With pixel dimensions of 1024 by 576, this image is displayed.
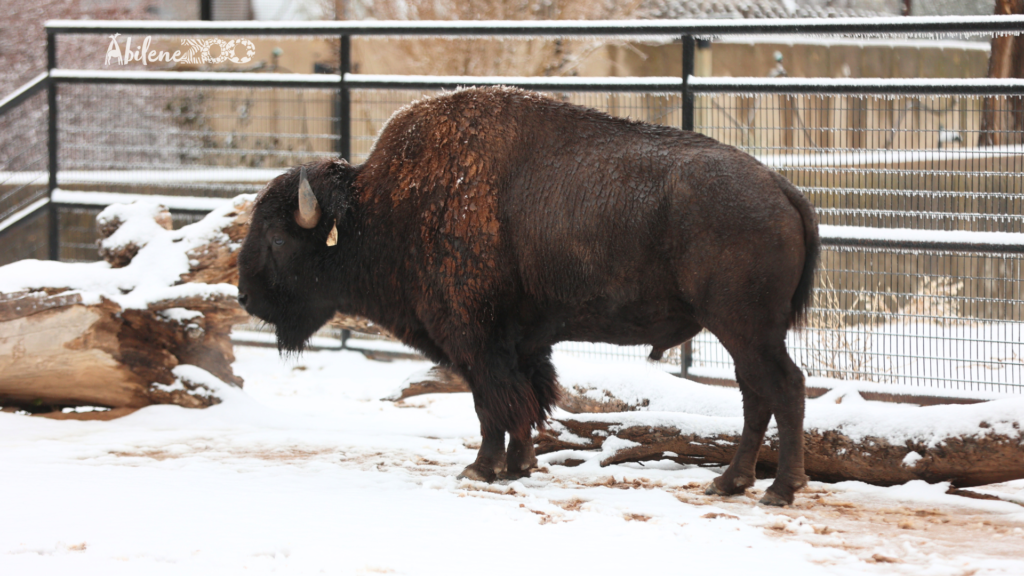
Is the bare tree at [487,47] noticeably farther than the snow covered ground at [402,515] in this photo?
Yes

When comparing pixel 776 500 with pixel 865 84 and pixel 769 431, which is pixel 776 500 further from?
pixel 865 84

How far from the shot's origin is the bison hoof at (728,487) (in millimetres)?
4672

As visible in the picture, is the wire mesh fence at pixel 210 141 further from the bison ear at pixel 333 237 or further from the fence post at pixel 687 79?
the bison ear at pixel 333 237

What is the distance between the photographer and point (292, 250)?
544 cm

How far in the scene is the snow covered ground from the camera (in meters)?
3.54

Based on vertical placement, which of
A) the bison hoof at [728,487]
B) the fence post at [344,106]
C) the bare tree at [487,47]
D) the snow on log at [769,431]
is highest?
the bare tree at [487,47]

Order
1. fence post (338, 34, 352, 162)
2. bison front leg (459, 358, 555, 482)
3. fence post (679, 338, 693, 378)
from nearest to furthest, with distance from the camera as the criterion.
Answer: bison front leg (459, 358, 555, 482)
fence post (679, 338, 693, 378)
fence post (338, 34, 352, 162)

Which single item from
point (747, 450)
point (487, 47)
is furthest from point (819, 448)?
point (487, 47)

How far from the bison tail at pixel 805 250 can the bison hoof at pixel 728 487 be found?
81 cm

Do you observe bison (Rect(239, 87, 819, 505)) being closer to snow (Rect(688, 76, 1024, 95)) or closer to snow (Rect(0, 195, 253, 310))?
snow (Rect(0, 195, 253, 310))

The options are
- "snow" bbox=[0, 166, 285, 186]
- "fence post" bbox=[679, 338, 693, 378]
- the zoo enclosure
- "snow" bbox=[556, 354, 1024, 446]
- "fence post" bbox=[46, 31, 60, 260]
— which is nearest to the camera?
"snow" bbox=[556, 354, 1024, 446]

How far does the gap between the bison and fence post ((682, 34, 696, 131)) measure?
1.82 m

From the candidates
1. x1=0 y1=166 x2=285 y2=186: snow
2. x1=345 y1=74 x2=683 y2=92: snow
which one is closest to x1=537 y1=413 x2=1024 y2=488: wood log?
x1=345 y1=74 x2=683 y2=92: snow

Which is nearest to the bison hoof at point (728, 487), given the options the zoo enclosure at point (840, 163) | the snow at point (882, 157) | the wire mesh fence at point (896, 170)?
the zoo enclosure at point (840, 163)
